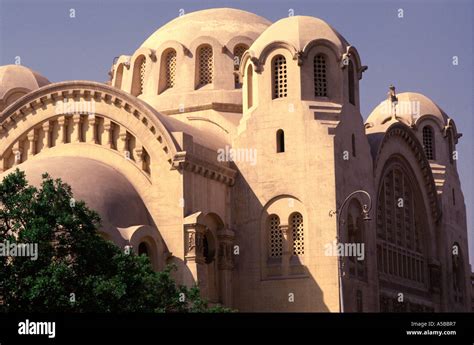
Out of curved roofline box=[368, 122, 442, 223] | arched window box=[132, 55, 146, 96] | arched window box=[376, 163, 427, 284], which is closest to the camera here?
curved roofline box=[368, 122, 442, 223]

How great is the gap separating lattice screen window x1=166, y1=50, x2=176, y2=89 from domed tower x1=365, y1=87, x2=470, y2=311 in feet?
30.3

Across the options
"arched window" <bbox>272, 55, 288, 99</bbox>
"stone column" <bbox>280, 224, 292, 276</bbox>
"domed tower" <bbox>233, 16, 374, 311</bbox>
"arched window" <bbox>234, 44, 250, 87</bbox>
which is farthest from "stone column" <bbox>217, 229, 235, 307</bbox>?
"arched window" <bbox>234, 44, 250, 87</bbox>

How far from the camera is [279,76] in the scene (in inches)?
1700

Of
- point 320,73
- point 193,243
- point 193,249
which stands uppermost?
point 320,73

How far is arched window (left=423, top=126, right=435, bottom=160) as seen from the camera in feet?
181

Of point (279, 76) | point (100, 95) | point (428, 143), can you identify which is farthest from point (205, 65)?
point (428, 143)

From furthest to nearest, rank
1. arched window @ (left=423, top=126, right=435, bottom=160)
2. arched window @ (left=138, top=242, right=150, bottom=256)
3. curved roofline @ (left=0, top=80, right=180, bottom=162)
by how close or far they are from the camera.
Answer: arched window @ (left=423, top=126, right=435, bottom=160)
curved roofline @ (left=0, top=80, right=180, bottom=162)
arched window @ (left=138, top=242, right=150, bottom=256)

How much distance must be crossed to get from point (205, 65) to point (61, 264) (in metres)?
21.9

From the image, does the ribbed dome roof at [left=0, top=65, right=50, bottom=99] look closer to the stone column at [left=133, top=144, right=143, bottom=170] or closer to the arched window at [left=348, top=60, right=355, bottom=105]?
the stone column at [left=133, top=144, right=143, bottom=170]

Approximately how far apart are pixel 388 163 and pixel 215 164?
10.7 m

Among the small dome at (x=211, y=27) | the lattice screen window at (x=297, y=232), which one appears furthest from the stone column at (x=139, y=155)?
the small dome at (x=211, y=27)

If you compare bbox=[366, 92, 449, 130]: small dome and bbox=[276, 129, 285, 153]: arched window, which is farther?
bbox=[366, 92, 449, 130]: small dome

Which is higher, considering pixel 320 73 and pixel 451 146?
pixel 320 73

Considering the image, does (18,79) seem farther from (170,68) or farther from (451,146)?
(451,146)
